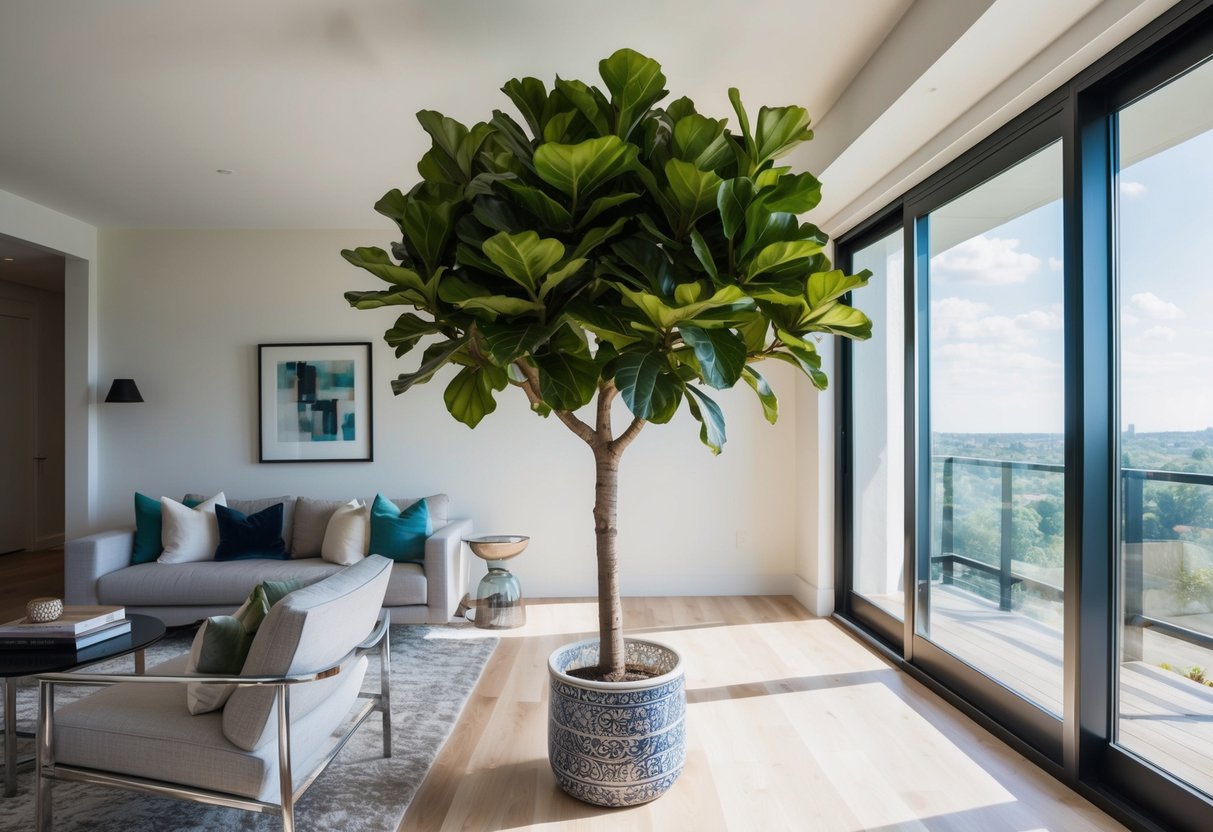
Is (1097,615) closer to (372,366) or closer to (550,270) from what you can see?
(550,270)

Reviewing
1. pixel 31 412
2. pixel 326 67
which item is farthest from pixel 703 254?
pixel 31 412

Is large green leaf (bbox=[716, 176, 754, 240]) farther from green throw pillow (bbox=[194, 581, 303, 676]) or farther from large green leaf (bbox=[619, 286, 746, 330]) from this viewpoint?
green throw pillow (bbox=[194, 581, 303, 676])

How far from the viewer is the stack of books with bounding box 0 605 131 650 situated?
2621 mm

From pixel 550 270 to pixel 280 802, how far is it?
5.12 feet

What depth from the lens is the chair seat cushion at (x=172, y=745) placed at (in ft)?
6.18

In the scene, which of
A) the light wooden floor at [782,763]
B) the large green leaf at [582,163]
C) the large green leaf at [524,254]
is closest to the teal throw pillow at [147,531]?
the light wooden floor at [782,763]

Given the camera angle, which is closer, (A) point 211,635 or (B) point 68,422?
(A) point 211,635

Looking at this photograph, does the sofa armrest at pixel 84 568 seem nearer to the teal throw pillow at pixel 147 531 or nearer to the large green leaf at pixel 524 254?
the teal throw pillow at pixel 147 531

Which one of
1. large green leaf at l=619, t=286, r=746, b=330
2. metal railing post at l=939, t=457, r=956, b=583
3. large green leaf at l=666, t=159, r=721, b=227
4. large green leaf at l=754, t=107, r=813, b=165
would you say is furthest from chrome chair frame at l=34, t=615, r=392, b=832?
metal railing post at l=939, t=457, r=956, b=583

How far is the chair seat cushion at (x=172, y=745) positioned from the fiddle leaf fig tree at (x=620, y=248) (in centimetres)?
107

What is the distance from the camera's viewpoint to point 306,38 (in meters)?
2.82

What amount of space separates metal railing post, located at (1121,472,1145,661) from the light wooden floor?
0.54 metres

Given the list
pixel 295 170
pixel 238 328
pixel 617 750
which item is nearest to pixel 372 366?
pixel 238 328

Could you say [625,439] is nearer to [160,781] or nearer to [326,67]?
[160,781]
